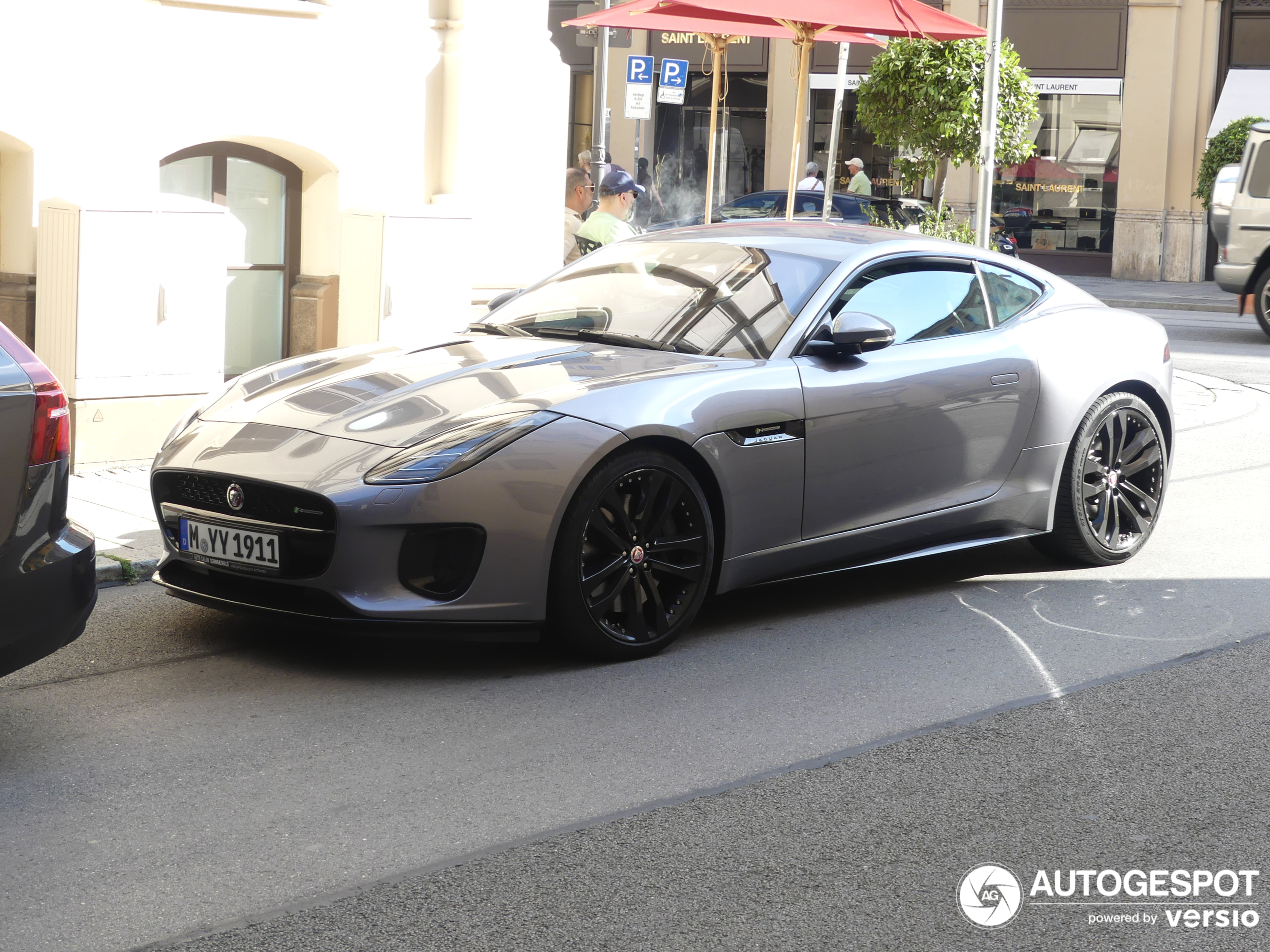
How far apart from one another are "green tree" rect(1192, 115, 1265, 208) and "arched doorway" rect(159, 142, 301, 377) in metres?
17.9

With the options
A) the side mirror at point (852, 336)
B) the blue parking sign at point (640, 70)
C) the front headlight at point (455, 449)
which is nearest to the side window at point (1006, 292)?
the side mirror at point (852, 336)

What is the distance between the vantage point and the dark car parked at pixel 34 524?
4027 mm

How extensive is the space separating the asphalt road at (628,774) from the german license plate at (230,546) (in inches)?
14.3

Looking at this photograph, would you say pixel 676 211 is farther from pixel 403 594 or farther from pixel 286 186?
pixel 403 594

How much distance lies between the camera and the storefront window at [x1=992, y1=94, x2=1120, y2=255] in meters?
28.1

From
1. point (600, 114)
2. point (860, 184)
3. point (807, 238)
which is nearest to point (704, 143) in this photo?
point (860, 184)

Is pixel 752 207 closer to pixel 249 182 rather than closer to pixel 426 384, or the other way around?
pixel 249 182

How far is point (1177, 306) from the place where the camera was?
74.5ft

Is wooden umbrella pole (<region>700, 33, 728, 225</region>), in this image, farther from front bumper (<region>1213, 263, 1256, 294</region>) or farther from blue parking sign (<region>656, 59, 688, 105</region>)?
front bumper (<region>1213, 263, 1256, 294</region>)

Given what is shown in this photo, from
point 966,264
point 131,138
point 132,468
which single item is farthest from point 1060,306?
point 131,138

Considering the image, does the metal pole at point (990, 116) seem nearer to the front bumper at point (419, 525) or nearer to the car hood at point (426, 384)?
the car hood at point (426, 384)

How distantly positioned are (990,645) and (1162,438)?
77.4 inches

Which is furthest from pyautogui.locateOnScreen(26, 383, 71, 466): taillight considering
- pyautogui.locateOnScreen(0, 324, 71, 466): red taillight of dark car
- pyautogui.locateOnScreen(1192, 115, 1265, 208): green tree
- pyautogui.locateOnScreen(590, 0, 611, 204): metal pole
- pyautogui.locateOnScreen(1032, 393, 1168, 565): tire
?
pyautogui.locateOnScreen(1192, 115, 1265, 208): green tree

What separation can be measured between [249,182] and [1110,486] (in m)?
6.60
